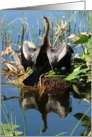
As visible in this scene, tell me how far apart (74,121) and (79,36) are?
2.51 feet

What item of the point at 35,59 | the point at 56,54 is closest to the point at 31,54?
the point at 35,59

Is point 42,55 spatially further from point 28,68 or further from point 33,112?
point 33,112

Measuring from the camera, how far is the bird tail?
9.34 ft

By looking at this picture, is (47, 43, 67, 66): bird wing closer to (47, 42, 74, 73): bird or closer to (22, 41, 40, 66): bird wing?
(47, 42, 74, 73): bird

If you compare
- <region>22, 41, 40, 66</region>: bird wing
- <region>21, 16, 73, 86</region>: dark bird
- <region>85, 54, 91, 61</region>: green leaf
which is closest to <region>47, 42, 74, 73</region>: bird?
<region>21, 16, 73, 86</region>: dark bird

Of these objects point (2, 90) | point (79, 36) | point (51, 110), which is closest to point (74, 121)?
point (51, 110)

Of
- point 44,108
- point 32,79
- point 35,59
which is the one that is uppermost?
point 35,59

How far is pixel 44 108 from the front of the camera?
8.25ft

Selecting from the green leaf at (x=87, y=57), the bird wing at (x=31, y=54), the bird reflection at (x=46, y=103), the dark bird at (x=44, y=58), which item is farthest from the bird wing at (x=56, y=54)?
the bird reflection at (x=46, y=103)

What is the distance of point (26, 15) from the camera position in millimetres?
2596

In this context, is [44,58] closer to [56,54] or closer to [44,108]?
[56,54]

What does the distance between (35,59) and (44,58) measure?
0.09m

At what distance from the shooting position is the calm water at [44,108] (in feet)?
7.39

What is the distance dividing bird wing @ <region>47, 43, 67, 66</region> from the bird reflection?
0.38 m
